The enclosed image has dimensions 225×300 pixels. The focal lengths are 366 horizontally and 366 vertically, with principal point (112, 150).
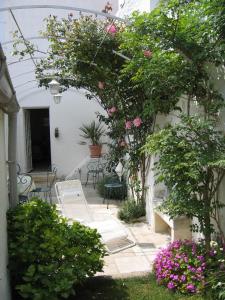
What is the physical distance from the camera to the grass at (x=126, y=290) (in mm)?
4341

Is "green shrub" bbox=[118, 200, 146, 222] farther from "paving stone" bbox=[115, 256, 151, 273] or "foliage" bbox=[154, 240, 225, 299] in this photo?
"foliage" bbox=[154, 240, 225, 299]

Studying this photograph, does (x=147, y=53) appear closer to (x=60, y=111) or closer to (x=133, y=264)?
(x=133, y=264)

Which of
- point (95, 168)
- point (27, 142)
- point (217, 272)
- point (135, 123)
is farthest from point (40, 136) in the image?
point (217, 272)

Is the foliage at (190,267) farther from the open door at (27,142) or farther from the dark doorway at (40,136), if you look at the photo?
the dark doorway at (40,136)

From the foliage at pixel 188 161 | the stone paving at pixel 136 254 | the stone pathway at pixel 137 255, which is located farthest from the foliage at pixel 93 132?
the foliage at pixel 188 161

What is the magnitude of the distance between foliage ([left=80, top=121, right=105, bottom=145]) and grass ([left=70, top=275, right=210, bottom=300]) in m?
9.13

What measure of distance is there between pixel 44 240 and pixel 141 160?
171 inches

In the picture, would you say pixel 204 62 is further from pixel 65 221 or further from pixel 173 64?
pixel 65 221

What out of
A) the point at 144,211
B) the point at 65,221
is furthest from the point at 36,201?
the point at 144,211

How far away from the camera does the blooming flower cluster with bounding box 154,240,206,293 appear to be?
4.25 m

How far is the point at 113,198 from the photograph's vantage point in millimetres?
10414

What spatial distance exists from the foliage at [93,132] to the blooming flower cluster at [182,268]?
9.21 m

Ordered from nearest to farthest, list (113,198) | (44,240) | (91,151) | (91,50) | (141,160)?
(44,240) → (91,50) → (141,160) → (113,198) → (91,151)

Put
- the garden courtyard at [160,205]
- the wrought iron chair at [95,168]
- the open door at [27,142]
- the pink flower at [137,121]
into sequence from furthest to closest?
the open door at [27,142] → the wrought iron chair at [95,168] → the pink flower at [137,121] → the garden courtyard at [160,205]
